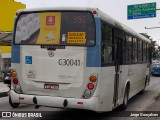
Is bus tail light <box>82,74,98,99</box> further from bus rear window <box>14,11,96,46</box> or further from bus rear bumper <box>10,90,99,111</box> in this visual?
bus rear window <box>14,11,96,46</box>

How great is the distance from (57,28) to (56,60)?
2.58ft

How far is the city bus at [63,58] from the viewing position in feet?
27.1

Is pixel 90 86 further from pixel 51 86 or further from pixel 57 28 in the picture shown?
pixel 57 28

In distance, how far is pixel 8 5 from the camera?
133 ft

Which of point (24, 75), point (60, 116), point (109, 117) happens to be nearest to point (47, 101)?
point (24, 75)

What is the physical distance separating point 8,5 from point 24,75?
3327 cm

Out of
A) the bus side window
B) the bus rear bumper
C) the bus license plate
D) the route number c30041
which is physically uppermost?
the bus side window

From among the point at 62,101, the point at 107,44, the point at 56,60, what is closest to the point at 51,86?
the point at 62,101

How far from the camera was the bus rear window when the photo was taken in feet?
27.6

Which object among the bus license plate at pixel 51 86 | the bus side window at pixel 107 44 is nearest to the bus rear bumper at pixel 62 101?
the bus license plate at pixel 51 86

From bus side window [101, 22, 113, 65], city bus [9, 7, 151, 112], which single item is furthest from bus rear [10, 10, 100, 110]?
bus side window [101, 22, 113, 65]

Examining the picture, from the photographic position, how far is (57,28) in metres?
8.57

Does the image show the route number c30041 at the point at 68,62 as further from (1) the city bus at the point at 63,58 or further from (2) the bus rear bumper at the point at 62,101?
(2) the bus rear bumper at the point at 62,101

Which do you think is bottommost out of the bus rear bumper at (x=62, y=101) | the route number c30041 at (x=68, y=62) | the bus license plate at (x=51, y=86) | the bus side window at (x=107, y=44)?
the bus rear bumper at (x=62, y=101)
